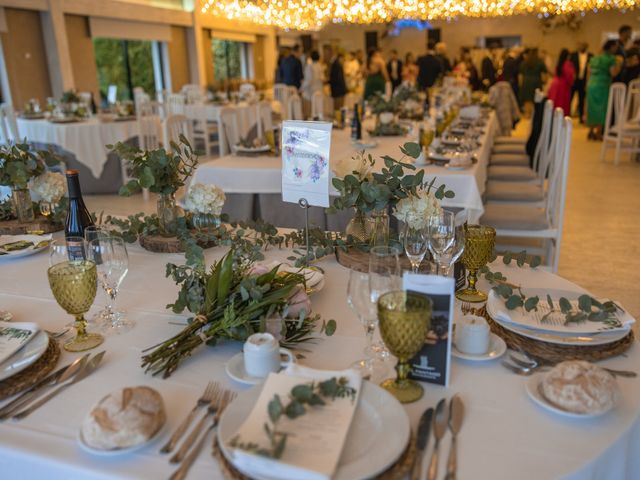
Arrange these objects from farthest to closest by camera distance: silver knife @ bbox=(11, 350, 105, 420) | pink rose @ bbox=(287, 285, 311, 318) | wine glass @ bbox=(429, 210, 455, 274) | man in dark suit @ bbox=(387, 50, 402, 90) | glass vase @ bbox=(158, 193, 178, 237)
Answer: man in dark suit @ bbox=(387, 50, 402, 90) < glass vase @ bbox=(158, 193, 178, 237) < wine glass @ bbox=(429, 210, 455, 274) < pink rose @ bbox=(287, 285, 311, 318) < silver knife @ bbox=(11, 350, 105, 420)

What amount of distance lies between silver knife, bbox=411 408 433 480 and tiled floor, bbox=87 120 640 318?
96.2 inches

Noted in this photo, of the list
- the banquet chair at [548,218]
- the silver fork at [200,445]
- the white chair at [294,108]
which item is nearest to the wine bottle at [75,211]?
the silver fork at [200,445]

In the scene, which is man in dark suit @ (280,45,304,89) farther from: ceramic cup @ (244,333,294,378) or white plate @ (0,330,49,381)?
ceramic cup @ (244,333,294,378)

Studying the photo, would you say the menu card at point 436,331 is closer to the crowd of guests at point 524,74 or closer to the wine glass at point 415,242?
the wine glass at point 415,242

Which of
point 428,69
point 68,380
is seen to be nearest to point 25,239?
point 68,380

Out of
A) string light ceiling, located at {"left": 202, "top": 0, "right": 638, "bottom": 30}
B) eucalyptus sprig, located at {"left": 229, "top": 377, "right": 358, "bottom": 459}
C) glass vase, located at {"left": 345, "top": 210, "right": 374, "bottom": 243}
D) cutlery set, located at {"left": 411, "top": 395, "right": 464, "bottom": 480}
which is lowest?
cutlery set, located at {"left": 411, "top": 395, "right": 464, "bottom": 480}

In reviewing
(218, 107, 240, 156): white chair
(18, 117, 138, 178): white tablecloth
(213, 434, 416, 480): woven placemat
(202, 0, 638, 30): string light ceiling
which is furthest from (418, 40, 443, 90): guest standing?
(213, 434, 416, 480): woven placemat

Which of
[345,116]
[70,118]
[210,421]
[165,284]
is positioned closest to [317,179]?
[165,284]

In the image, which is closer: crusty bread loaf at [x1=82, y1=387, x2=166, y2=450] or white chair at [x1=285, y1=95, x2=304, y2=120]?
crusty bread loaf at [x1=82, y1=387, x2=166, y2=450]

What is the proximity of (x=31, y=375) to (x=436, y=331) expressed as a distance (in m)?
0.79

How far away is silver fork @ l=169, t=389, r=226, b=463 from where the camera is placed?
2.87ft

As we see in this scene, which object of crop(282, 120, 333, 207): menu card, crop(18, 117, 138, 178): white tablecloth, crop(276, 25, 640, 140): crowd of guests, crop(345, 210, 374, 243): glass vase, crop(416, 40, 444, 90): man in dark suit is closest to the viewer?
crop(282, 120, 333, 207): menu card

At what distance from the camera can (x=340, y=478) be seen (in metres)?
0.79

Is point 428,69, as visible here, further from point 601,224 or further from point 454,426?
point 454,426
